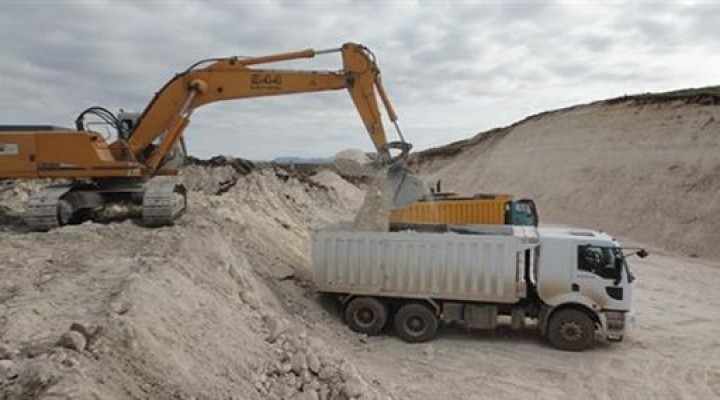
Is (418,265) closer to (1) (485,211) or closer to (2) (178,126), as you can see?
(2) (178,126)

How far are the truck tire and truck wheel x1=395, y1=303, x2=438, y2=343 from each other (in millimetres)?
299

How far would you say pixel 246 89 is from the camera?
38.6 ft

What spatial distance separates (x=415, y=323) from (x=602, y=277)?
3173mm

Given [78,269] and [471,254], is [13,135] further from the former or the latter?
[471,254]

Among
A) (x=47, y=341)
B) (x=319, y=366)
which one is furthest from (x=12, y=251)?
(x=319, y=366)

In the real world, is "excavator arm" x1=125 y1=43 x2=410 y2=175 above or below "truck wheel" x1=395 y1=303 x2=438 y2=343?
above

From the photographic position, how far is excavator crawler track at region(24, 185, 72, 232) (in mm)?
10594

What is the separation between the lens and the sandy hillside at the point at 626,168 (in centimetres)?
2403

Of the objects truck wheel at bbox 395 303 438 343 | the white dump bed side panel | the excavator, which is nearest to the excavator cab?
the excavator

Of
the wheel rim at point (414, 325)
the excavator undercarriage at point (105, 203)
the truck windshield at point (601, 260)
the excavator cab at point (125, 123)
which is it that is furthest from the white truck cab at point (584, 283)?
the excavator cab at point (125, 123)

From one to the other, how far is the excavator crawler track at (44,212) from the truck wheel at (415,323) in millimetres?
A: 6147

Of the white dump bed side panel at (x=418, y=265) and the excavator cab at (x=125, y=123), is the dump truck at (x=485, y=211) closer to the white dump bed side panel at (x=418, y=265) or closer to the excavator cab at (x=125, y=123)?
the white dump bed side panel at (x=418, y=265)

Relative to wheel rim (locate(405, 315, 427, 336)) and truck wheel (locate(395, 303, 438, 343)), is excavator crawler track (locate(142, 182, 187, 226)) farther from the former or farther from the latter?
wheel rim (locate(405, 315, 427, 336))

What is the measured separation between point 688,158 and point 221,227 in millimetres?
22108
